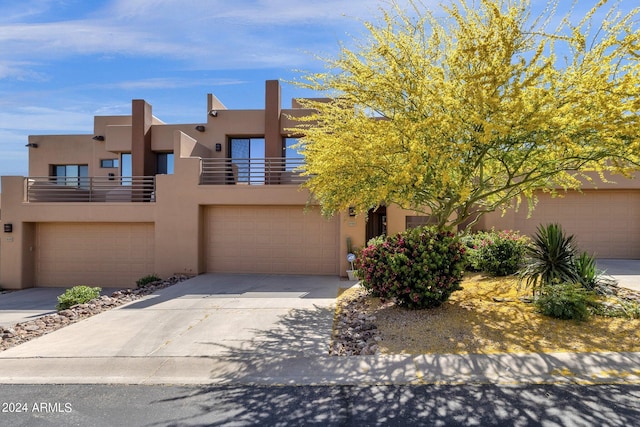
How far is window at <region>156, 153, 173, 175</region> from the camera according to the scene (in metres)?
19.2

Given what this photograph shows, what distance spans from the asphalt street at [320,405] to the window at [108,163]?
60.4ft

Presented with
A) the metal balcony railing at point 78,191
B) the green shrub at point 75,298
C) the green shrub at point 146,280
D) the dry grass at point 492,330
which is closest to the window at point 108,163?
the metal balcony railing at point 78,191

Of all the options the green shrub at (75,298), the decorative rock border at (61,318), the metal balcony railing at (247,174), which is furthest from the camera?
the metal balcony railing at (247,174)

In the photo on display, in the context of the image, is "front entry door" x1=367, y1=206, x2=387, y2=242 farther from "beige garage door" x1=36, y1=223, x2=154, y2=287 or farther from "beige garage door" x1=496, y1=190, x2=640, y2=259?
"beige garage door" x1=36, y1=223, x2=154, y2=287

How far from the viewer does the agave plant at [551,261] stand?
7770mm

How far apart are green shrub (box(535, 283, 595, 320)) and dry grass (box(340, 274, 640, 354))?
14 cm

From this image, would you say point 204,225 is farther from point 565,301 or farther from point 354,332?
point 565,301

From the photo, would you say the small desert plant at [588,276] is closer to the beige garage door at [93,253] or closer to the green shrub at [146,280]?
the green shrub at [146,280]

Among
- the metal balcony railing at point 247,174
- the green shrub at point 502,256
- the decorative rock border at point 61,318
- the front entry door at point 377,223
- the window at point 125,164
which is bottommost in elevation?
the decorative rock border at point 61,318

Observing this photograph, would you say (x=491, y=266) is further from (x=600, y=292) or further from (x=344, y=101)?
(x=344, y=101)

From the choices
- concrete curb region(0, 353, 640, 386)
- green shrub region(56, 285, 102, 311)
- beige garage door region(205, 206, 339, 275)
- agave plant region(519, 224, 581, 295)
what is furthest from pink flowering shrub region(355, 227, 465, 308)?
green shrub region(56, 285, 102, 311)

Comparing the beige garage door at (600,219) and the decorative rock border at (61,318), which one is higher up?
the beige garage door at (600,219)

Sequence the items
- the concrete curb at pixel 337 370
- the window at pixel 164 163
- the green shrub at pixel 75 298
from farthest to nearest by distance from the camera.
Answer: the window at pixel 164 163 < the green shrub at pixel 75 298 < the concrete curb at pixel 337 370

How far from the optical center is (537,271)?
8109 millimetres
